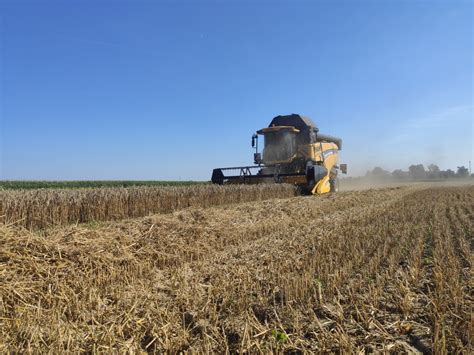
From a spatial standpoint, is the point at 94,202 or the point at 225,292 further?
the point at 94,202

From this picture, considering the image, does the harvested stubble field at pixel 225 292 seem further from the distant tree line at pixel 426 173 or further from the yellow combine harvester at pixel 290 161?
the distant tree line at pixel 426 173

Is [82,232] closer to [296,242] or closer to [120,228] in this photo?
[120,228]

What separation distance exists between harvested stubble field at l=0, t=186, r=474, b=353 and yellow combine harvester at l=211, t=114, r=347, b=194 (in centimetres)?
903

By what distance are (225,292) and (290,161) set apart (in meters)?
13.1

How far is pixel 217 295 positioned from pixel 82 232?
8.67 feet

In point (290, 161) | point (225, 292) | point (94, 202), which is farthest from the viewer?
point (290, 161)

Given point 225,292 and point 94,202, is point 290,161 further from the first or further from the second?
point 225,292

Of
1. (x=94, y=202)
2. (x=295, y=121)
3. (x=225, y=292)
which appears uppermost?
(x=295, y=121)

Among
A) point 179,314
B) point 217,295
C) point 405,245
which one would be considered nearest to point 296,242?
point 405,245

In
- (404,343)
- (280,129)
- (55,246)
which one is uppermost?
(280,129)

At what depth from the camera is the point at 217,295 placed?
3.75 m

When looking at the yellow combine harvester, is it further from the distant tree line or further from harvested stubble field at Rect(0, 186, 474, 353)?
the distant tree line

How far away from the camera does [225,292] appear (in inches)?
149

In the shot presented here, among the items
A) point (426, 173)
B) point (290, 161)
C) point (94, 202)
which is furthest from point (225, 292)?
point (426, 173)
